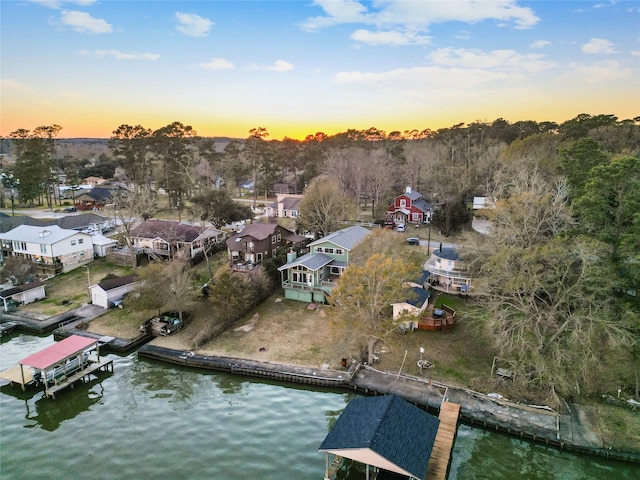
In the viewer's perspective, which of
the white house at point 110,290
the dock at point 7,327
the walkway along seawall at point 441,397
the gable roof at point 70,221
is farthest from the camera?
the gable roof at point 70,221

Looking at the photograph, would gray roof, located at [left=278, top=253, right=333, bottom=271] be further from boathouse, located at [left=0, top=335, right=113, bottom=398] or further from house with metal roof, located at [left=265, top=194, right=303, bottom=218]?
house with metal roof, located at [left=265, top=194, right=303, bottom=218]

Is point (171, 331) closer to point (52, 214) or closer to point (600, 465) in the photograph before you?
point (600, 465)

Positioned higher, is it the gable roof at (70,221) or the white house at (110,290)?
the gable roof at (70,221)

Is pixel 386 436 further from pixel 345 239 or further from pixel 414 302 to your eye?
pixel 345 239

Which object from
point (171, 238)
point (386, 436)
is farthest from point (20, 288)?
point (386, 436)

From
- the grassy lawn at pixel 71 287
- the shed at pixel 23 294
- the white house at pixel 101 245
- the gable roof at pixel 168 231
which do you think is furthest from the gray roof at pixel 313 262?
the white house at pixel 101 245

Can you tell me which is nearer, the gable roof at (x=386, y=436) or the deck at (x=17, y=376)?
the gable roof at (x=386, y=436)

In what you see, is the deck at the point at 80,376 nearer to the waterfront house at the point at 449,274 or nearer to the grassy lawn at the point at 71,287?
the grassy lawn at the point at 71,287

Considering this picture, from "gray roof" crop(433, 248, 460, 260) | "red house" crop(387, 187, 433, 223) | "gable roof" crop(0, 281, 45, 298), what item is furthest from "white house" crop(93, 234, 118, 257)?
"red house" crop(387, 187, 433, 223)
